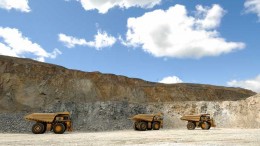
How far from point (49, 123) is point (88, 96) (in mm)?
28036

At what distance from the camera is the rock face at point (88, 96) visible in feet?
144

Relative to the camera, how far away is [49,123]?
101 feet

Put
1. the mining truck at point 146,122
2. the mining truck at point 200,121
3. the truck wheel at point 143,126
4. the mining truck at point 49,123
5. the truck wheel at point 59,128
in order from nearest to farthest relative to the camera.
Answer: the truck wheel at point 59,128, the mining truck at point 49,123, the truck wheel at point 143,126, the mining truck at point 146,122, the mining truck at point 200,121

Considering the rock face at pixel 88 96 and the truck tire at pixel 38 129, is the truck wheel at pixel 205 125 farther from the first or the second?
the truck tire at pixel 38 129

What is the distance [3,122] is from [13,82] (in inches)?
699

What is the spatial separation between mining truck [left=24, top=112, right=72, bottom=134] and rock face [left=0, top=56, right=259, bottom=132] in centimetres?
588

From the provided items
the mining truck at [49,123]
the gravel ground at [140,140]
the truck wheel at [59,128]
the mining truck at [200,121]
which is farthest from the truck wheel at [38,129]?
the mining truck at [200,121]

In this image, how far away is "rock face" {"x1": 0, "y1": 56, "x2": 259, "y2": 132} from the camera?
144 ft

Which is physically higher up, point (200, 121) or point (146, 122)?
point (200, 121)

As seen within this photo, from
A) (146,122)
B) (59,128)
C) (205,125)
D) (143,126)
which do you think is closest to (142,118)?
A: (146,122)

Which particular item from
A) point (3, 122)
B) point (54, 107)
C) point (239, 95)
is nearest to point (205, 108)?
point (54, 107)

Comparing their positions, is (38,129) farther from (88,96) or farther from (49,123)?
(88,96)

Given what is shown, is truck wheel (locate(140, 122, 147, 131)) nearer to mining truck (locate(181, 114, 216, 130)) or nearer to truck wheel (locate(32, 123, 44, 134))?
mining truck (locate(181, 114, 216, 130))

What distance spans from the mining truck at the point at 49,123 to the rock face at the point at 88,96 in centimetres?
588
